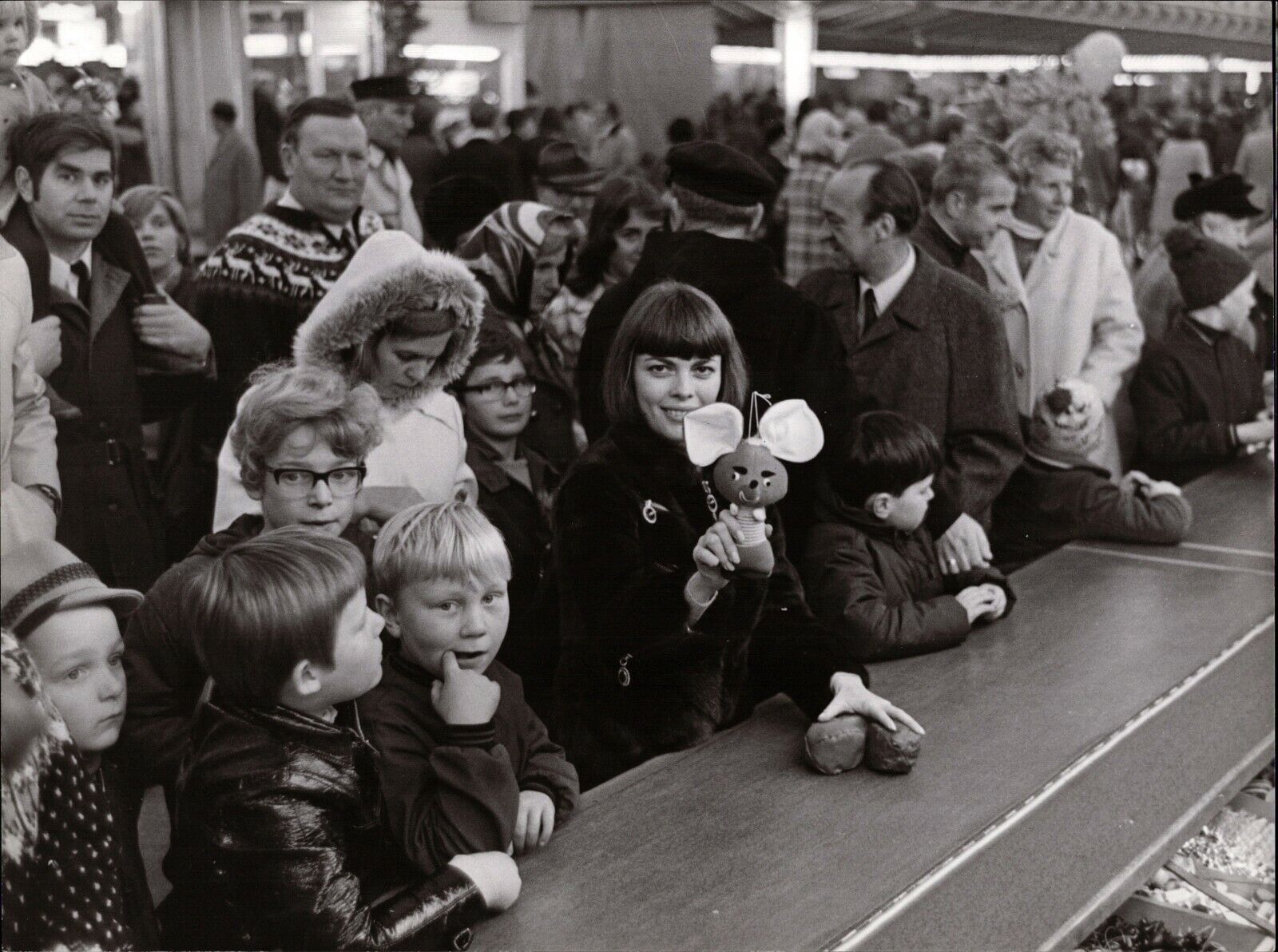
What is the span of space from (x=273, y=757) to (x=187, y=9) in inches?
39.4

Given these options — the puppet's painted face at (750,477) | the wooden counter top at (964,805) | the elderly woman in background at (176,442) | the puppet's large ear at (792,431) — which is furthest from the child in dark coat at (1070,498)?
the elderly woman in background at (176,442)

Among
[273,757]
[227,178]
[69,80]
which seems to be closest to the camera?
[273,757]

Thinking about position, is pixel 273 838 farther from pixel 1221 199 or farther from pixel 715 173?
pixel 1221 199

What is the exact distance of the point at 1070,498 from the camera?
13.0ft

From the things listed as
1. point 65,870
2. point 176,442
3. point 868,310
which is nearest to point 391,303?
point 176,442

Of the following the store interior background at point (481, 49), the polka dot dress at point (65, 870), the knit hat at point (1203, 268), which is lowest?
the polka dot dress at point (65, 870)

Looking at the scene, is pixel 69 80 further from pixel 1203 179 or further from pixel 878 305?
pixel 1203 179

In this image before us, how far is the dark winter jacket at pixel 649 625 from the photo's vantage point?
2.27 meters

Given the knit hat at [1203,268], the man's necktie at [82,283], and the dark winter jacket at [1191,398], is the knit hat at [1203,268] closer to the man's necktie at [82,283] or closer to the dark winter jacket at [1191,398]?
the dark winter jacket at [1191,398]

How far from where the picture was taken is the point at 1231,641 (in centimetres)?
349

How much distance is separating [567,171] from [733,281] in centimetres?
89

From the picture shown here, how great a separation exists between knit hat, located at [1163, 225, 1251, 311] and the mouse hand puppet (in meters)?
3.13

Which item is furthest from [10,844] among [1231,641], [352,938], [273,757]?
[1231,641]

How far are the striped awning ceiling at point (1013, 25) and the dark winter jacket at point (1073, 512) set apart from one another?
1.04 meters
